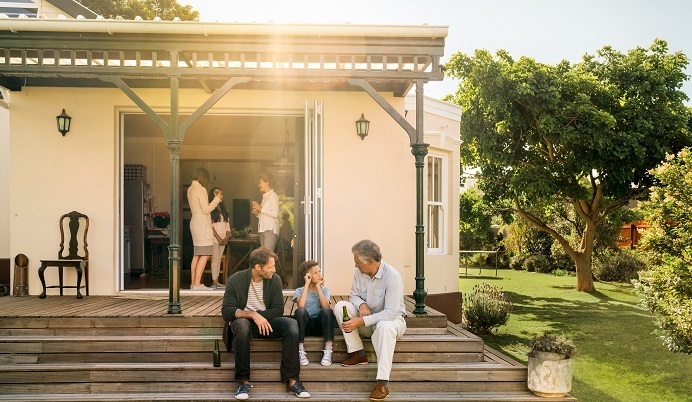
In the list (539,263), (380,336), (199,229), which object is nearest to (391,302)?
(380,336)

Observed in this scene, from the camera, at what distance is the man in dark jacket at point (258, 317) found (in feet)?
18.8

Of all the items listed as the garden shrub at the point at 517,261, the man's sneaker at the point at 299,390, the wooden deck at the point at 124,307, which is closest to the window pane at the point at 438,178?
the wooden deck at the point at 124,307

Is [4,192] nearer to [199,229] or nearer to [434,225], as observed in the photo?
[199,229]

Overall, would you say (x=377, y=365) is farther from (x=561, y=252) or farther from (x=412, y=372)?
(x=561, y=252)

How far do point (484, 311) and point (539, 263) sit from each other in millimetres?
13740

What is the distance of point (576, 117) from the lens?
15.4 m

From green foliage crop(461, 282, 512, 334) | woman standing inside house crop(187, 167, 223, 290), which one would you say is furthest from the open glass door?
green foliage crop(461, 282, 512, 334)

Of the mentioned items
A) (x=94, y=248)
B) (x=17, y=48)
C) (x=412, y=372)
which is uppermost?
(x=17, y=48)

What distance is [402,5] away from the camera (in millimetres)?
10195

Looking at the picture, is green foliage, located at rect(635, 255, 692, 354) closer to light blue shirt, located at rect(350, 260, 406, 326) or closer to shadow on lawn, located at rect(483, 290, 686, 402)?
shadow on lawn, located at rect(483, 290, 686, 402)

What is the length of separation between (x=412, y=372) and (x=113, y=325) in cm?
291

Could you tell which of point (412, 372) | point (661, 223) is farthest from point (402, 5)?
point (412, 372)

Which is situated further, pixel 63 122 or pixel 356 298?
pixel 63 122

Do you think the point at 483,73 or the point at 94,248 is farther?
the point at 483,73
